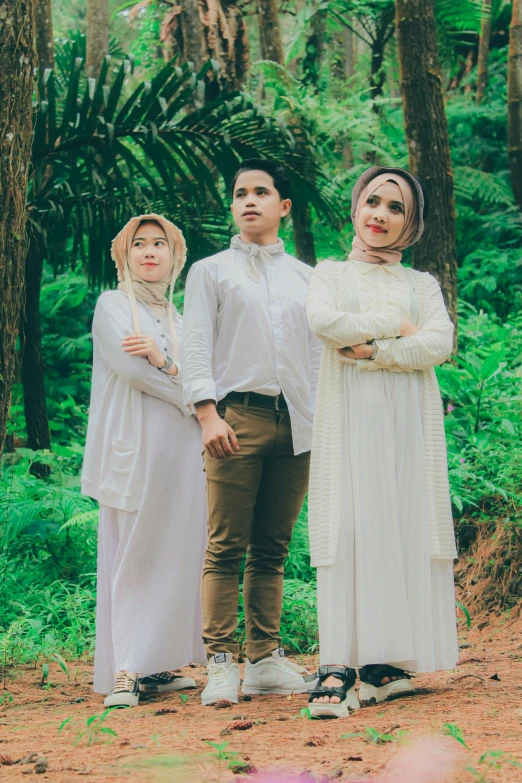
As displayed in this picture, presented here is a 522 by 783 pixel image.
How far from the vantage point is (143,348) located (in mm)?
4238

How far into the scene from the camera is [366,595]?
349cm

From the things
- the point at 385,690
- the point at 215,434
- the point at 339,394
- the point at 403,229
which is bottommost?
the point at 385,690

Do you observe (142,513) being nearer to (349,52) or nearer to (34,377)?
(34,377)

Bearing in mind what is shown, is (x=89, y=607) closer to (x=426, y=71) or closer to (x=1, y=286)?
(x=1, y=286)

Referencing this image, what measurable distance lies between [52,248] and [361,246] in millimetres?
3932

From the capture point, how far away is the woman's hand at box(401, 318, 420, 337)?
12.3 feet

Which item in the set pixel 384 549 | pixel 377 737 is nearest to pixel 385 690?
pixel 384 549

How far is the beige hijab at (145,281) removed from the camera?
4457 millimetres

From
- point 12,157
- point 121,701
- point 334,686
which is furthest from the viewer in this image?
Result: point 12,157

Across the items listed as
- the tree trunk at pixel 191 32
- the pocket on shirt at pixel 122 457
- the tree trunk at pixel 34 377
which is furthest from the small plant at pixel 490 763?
the tree trunk at pixel 191 32

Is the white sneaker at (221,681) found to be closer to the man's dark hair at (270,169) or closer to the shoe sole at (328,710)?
the shoe sole at (328,710)

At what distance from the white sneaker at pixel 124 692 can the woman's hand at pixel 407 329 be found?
6.21 ft

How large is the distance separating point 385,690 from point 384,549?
588mm

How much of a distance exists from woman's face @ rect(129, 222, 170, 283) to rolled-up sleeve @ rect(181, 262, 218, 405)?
16.5 inches
